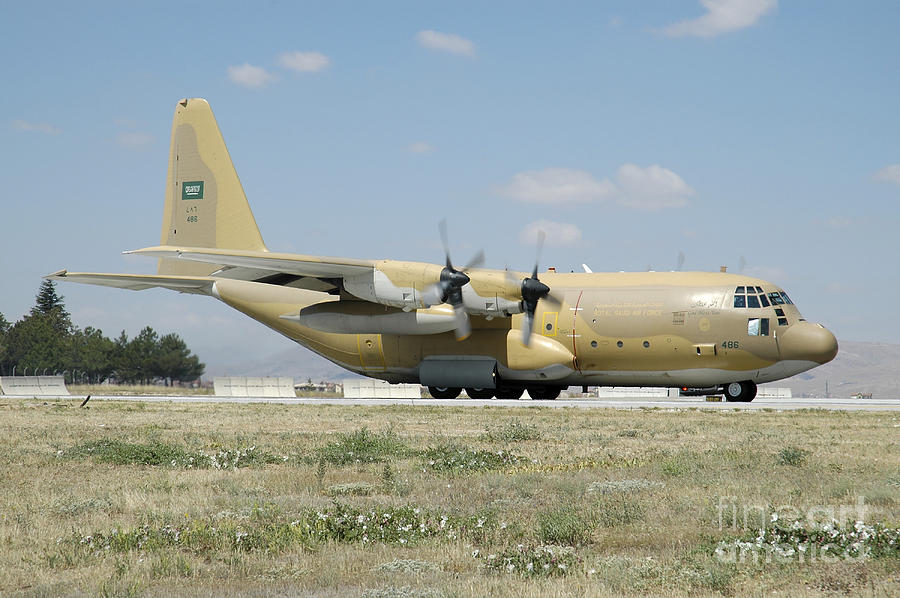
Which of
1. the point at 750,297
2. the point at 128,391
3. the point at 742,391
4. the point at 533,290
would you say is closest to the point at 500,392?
the point at 533,290

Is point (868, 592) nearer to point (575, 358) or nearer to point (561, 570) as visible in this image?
point (561, 570)

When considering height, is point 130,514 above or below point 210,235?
below

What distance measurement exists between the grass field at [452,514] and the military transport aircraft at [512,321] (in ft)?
35.4

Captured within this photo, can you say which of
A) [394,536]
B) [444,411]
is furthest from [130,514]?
[444,411]

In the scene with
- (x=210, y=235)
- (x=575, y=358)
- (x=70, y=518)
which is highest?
(x=210, y=235)

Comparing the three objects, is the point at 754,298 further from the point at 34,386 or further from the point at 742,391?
the point at 34,386

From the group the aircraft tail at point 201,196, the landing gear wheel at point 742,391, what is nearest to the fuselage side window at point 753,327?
the landing gear wheel at point 742,391

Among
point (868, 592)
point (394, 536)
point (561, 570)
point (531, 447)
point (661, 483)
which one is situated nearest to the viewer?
point (868, 592)

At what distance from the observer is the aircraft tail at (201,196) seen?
3750cm

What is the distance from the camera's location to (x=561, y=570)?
7363mm

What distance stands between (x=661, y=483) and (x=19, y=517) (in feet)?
26.7

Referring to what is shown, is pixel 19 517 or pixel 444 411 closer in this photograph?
pixel 19 517

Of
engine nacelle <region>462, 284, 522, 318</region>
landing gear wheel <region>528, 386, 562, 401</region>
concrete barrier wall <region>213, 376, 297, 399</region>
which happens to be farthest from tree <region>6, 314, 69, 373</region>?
engine nacelle <region>462, 284, 522, 318</region>

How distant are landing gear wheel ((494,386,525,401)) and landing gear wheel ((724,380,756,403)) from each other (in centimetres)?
845
